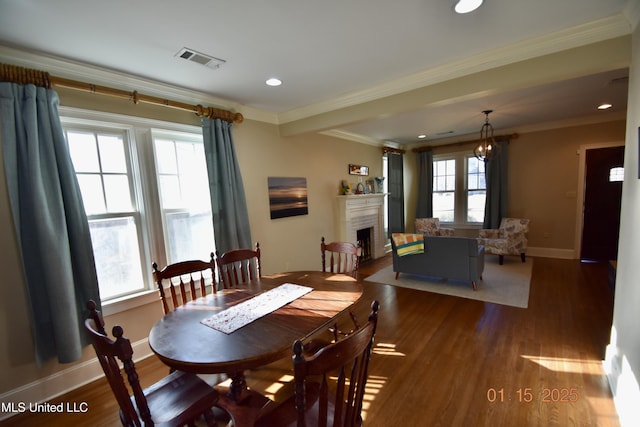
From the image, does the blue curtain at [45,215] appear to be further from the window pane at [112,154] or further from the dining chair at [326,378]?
the dining chair at [326,378]

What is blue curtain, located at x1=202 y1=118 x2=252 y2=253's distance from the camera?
2.80 metres

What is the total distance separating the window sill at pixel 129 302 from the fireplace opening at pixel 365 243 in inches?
146

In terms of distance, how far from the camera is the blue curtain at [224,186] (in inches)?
110

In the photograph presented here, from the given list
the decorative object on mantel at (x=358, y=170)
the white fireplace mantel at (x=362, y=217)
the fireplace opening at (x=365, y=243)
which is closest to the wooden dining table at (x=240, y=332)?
the white fireplace mantel at (x=362, y=217)

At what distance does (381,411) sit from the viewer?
1731mm

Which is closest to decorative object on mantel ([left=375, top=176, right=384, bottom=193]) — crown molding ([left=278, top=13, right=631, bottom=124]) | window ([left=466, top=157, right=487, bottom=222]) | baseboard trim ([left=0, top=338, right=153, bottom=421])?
window ([left=466, top=157, right=487, bottom=222])

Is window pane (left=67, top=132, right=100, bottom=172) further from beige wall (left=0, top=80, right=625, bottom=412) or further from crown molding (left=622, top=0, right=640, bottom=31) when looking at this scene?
crown molding (left=622, top=0, right=640, bottom=31)

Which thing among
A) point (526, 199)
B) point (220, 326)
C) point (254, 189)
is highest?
point (254, 189)

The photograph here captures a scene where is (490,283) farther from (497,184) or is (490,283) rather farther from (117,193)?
(117,193)

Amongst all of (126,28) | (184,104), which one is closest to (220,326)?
(126,28)

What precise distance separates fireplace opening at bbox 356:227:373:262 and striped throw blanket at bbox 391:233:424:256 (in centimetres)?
141

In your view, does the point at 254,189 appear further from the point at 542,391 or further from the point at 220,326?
the point at 542,391

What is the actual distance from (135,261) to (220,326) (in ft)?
5.27

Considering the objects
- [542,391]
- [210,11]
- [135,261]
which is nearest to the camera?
[210,11]
